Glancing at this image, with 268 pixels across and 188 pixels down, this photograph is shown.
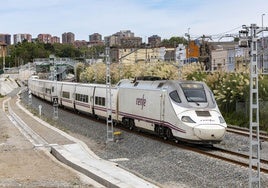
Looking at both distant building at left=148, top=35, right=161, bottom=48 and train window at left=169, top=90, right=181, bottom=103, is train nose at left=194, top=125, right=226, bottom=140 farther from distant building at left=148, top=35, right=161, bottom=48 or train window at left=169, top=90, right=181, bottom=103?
distant building at left=148, top=35, right=161, bottom=48

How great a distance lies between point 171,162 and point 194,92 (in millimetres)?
4827

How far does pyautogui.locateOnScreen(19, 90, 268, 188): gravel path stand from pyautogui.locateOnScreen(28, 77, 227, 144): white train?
0.79m

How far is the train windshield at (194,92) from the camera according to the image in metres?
19.8

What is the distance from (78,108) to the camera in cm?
4009

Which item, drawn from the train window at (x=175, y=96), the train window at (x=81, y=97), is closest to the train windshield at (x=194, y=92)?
the train window at (x=175, y=96)

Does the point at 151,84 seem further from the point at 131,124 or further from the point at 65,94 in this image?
the point at 65,94

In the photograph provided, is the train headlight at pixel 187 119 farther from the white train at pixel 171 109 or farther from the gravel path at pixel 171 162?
the gravel path at pixel 171 162

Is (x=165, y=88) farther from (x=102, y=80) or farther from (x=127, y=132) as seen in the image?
(x=102, y=80)

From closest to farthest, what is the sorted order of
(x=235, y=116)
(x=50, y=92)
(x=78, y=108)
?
(x=235, y=116)
(x=78, y=108)
(x=50, y=92)

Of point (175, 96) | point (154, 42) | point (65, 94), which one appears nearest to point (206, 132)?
point (175, 96)

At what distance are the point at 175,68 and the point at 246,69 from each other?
49.6 ft

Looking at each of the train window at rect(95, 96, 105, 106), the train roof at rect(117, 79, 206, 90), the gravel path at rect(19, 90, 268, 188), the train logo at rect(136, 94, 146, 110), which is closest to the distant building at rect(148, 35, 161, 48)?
the train window at rect(95, 96, 105, 106)

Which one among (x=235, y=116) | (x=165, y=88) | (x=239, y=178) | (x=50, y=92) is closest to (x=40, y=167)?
(x=239, y=178)

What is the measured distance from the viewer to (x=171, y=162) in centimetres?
1608
